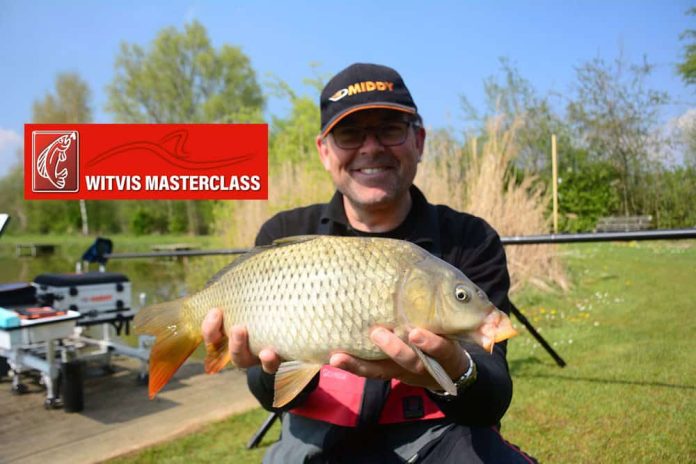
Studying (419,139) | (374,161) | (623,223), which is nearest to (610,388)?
(419,139)

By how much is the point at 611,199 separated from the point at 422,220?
744cm

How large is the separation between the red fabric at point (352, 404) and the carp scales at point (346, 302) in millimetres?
220

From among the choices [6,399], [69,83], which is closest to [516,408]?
[6,399]

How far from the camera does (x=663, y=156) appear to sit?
6625mm

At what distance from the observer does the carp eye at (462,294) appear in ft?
3.11

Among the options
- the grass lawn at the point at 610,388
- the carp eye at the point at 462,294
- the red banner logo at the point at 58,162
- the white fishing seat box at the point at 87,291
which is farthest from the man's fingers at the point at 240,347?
the white fishing seat box at the point at 87,291

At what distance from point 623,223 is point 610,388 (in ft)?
17.1

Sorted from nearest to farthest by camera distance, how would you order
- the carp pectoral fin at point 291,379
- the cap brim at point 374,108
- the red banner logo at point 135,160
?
the carp pectoral fin at point 291,379
the cap brim at point 374,108
the red banner logo at point 135,160

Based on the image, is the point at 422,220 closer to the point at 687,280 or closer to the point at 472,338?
the point at 472,338

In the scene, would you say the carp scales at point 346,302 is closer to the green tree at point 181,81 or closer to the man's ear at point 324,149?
the man's ear at point 324,149

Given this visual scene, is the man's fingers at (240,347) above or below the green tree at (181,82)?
below

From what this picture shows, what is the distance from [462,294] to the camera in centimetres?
95

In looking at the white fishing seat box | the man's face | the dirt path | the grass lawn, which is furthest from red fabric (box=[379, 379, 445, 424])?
the white fishing seat box

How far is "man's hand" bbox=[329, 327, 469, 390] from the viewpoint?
3.05 feet
